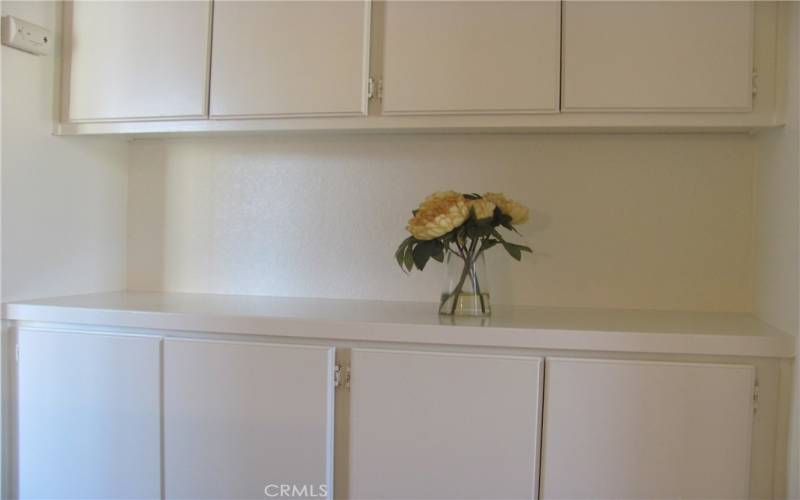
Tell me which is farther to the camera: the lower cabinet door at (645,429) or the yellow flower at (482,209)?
the yellow flower at (482,209)

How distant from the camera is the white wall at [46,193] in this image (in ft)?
4.93

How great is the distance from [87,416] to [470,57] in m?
1.39

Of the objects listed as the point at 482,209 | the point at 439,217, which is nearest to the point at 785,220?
the point at 482,209

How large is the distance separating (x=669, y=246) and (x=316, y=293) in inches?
43.2

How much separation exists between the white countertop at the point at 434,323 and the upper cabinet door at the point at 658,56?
546 mm

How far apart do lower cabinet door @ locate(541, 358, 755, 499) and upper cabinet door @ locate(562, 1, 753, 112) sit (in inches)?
25.5

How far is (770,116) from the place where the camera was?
4.42ft

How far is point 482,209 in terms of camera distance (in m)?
1.41

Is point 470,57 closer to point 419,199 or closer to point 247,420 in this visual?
point 419,199

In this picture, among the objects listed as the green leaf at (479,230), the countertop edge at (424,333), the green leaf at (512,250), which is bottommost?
the countertop edge at (424,333)

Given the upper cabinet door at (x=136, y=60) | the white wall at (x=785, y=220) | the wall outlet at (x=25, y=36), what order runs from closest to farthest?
the white wall at (x=785, y=220) < the wall outlet at (x=25, y=36) < the upper cabinet door at (x=136, y=60)

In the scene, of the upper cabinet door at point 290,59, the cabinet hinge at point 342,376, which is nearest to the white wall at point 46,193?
the upper cabinet door at point 290,59

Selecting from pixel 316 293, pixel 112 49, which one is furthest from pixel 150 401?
pixel 112 49

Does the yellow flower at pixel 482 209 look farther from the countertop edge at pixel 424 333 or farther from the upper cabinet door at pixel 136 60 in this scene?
the upper cabinet door at pixel 136 60
